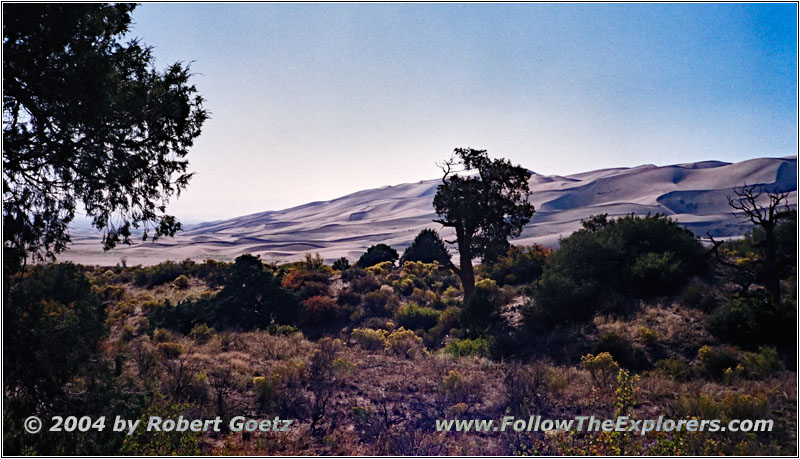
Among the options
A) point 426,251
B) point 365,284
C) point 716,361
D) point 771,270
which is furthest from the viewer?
point 426,251

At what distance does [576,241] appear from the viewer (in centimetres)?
1493

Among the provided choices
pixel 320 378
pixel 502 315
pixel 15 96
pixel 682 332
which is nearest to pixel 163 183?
pixel 15 96

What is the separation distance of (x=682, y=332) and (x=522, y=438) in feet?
24.2

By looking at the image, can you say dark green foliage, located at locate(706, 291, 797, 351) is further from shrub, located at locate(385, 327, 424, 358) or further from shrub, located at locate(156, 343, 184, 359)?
shrub, located at locate(156, 343, 184, 359)

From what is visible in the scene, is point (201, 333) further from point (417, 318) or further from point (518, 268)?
point (518, 268)

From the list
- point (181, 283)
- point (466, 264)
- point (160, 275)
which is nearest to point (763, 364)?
point (466, 264)

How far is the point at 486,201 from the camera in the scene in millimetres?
16203

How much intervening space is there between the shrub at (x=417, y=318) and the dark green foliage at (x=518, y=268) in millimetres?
4469

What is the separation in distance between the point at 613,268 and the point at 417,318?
271 inches

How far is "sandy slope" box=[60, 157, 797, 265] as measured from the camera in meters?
67.4

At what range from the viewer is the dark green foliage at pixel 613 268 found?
12.7m

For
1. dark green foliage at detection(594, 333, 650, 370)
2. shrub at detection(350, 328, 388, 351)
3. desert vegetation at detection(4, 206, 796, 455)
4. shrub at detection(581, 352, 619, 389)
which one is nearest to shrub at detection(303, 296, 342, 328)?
desert vegetation at detection(4, 206, 796, 455)

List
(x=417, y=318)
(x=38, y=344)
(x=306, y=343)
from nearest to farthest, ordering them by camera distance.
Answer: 1. (x=38, y=344)
2. (x=306, y=343)
3. (x=417, y=318)

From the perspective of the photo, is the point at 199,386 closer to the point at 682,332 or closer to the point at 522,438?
the point at 522,438
